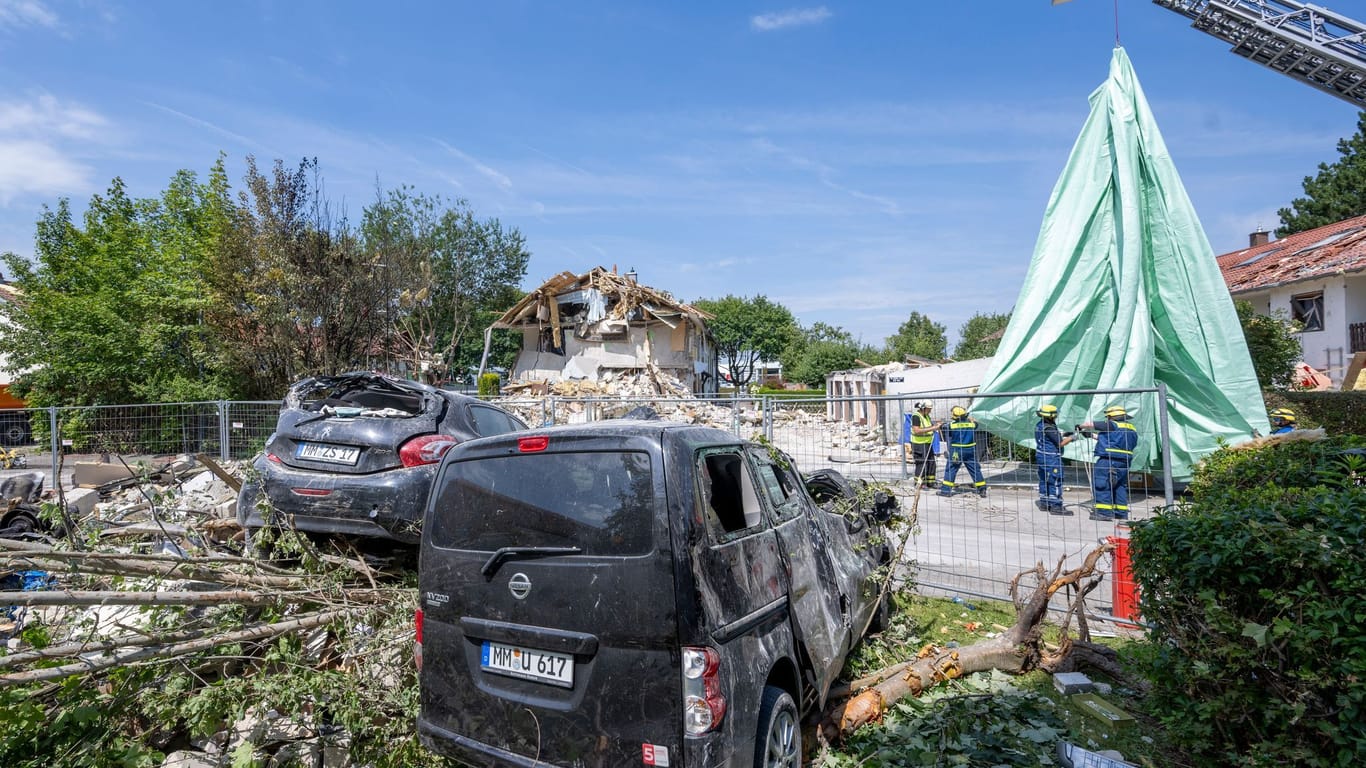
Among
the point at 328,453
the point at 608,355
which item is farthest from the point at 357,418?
the point at 608,355

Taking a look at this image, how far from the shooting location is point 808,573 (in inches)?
138

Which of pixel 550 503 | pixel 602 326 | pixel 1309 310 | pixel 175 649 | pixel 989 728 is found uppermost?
pixel 602 326

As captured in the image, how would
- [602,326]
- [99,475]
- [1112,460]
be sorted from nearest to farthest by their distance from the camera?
1. [1112,460]
2. [99,475]
3. [602,326]

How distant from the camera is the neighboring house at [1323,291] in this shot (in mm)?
19547

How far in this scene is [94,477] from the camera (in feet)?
32.4

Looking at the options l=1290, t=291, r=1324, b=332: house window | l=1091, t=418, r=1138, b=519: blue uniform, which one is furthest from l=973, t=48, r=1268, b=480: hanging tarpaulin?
l=1290, t=291, r=1324, b=332: house window

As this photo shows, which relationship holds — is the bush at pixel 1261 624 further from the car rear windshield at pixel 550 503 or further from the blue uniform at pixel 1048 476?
the blue uniform at pixel 1048 476

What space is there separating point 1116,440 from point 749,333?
53.4 m

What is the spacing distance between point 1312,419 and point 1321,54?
7.98 m

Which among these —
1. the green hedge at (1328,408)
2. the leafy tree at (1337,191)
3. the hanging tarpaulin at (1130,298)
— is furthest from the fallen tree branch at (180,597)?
the leafy tree at (1337,191)

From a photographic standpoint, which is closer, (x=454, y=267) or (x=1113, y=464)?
(x=1113, y=464)

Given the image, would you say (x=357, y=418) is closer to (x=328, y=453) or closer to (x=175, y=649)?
(x=328, y=453)

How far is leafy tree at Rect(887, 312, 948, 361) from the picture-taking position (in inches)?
2405

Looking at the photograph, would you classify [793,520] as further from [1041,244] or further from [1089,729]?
[1041,244]
